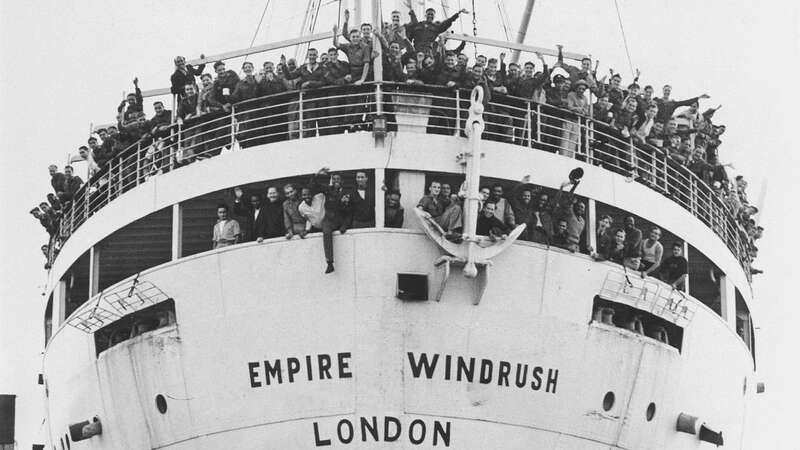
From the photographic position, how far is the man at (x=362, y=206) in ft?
77.0

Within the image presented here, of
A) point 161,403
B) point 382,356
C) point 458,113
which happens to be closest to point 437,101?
point 458,113

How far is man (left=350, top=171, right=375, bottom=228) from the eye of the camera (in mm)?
23469

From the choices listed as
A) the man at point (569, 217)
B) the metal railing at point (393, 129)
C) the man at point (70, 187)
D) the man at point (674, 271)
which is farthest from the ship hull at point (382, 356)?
the man at point (70, 187)

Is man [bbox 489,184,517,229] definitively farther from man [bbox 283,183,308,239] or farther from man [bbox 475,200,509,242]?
man [bbox 283,183,308,239]

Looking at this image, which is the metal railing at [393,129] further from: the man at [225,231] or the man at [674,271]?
the man at [674,271]

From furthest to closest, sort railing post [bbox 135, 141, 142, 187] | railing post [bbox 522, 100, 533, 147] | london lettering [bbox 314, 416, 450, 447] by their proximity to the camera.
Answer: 1. railing post [bbox 135, 141, 142, 187]
2. railing post [bbox 522, 100, 533, 147]
3. london lettering [bbox 314, 416, 450, 447]

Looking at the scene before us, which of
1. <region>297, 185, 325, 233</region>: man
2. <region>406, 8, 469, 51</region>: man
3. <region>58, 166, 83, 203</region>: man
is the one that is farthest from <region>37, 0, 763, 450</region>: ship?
<region>58, 166, 83, 203</region>: man

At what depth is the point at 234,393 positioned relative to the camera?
925 inches

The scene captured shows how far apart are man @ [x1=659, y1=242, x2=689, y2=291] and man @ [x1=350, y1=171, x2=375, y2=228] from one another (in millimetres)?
4604

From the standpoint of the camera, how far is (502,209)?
2398cm

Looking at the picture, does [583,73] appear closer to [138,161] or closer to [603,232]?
[603,232]

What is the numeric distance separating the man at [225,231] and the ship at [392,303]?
103mm

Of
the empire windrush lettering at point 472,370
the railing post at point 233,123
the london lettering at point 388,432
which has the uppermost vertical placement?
the railing post at point 233,123

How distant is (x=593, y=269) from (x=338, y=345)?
380 centimetres
